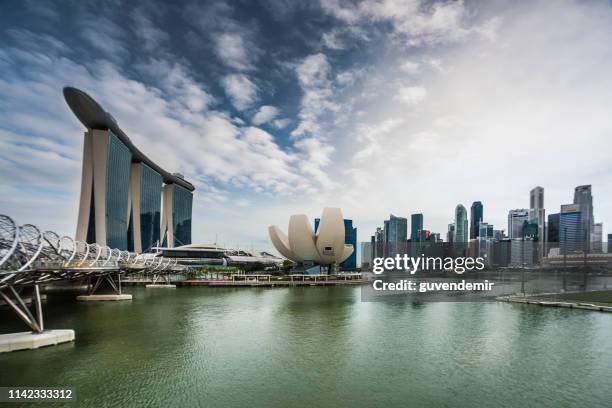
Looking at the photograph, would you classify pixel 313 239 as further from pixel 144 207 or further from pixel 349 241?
pixel 349 241

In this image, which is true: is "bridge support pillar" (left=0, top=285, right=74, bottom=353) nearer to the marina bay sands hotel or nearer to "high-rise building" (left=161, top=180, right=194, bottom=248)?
the marina bay sands hotel

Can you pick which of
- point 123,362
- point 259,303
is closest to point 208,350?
point 123,362

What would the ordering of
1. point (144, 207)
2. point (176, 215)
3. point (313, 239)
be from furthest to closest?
point (176, 215), point (144, 207), point (313, 239)

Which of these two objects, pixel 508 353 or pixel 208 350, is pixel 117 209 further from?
pixel 508 353

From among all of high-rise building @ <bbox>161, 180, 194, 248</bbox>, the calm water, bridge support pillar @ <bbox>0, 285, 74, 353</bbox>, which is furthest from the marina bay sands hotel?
bridge support pillar @ <bbox>0, 285, 74, 353</bbox>

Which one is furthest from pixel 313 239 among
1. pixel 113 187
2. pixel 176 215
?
pixel 176 215
